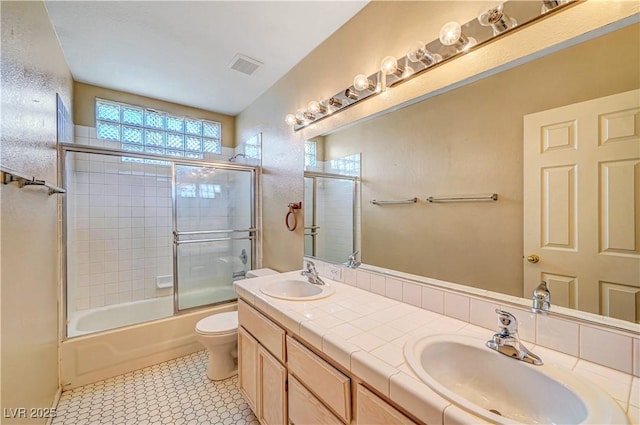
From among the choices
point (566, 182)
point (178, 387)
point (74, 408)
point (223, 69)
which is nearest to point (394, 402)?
point (566, 182)

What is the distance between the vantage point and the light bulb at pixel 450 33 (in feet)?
3.65

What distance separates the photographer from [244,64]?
7.54 feet

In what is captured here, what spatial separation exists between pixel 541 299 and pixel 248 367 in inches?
61.0

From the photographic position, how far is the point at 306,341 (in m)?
1.10

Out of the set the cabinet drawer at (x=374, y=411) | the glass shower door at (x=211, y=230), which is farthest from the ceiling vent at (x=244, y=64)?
the cabinet drawer at (x=374, y=411)

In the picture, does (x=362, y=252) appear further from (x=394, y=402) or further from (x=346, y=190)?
(x=394, y=402)

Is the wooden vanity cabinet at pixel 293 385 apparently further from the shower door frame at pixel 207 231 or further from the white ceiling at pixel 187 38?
the white ceiling at pixel 187 38

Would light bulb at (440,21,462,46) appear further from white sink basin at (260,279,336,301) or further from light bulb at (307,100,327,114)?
white sink basin at (260,279,336,301)

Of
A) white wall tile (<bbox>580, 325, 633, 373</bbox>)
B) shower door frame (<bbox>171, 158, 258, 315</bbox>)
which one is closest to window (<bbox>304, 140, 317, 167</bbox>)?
shower door frame (<bbox>171, 158, 258, 315</bbox>)

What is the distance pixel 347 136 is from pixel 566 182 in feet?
3.87

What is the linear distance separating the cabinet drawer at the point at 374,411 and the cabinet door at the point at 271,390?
19.8 inches

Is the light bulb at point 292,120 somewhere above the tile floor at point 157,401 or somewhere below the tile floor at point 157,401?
above

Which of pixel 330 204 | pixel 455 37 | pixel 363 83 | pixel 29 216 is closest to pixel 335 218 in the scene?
pixel 330 204

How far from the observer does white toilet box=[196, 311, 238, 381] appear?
78.2 inches
